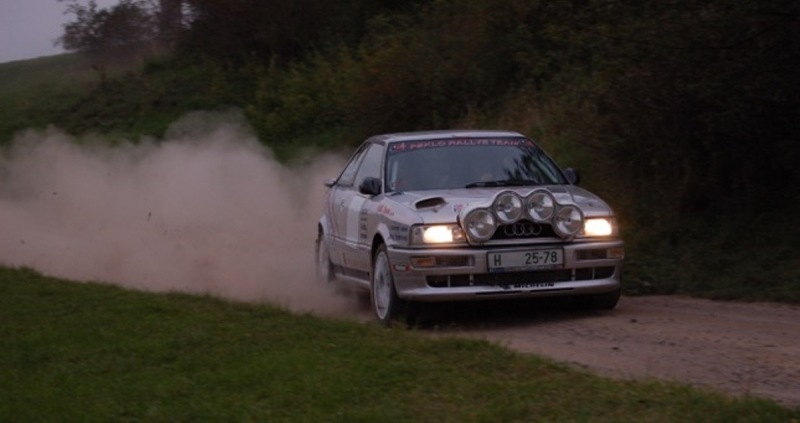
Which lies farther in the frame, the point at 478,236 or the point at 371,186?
the point at 371,186

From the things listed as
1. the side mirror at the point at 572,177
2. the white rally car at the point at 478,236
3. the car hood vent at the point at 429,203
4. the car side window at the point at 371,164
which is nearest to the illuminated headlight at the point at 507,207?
the white rally car at the point at 478,236

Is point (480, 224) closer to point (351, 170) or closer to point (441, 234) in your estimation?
point (441, 234)

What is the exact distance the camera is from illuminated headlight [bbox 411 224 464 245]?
988 cm

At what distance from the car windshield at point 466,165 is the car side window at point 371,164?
0.66 feet

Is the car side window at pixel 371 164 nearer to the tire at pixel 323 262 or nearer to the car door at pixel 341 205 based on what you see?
the car door at pixel 341 205

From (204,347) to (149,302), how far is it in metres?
2.03

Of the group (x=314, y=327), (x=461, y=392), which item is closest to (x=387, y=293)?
(x=314, y=327)

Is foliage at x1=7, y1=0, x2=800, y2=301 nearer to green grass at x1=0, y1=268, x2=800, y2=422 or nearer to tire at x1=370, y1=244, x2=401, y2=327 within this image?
tire at x1=370, y1=244, x2=401, y2=327

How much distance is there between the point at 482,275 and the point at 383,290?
993 millimetres

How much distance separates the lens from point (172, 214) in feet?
61.7

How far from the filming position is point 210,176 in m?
20.5

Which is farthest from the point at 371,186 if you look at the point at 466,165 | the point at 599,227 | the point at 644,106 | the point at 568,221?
the point at 644,106

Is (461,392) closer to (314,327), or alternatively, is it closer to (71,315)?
(314,327)

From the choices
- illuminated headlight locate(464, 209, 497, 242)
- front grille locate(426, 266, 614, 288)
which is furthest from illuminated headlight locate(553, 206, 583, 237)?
illuminated headlight locate(464, 209, 497, 242)
